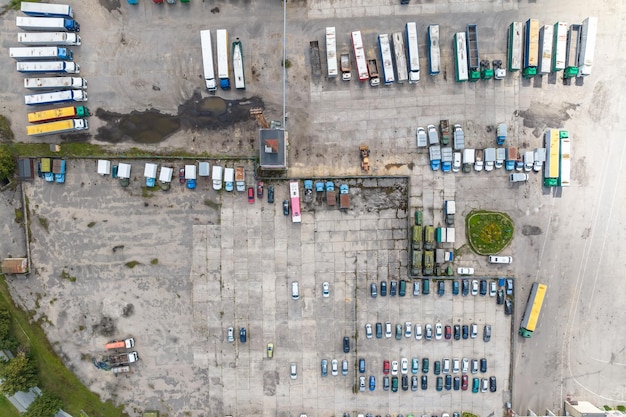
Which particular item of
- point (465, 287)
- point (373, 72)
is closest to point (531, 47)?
point (373, 72)

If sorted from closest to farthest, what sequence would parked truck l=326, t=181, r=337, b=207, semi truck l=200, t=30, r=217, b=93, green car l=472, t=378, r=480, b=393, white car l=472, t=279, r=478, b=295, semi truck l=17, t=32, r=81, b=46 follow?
semi truck l=17, t=32, r=81, b=46
semi truck l=200, t=30, r=217, b=93
parked truck l=326, t=181, r=337, b=207
white car l=472, t=279, r=478, b=295
green car l=472, t=378, r=480, b=393

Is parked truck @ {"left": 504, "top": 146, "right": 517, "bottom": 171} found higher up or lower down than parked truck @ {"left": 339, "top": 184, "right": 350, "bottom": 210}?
higher up

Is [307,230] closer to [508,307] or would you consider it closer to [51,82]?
[508,307]

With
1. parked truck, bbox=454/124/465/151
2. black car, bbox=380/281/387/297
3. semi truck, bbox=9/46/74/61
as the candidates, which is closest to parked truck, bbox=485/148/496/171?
parked truck, bbox=454/124/465/151

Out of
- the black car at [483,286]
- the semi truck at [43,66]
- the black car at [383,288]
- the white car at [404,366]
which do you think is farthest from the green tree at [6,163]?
the black car at [483,286]

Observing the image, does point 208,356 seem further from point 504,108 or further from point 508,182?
point 504,108

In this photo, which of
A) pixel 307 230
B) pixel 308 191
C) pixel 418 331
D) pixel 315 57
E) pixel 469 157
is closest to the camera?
pixel 469 157

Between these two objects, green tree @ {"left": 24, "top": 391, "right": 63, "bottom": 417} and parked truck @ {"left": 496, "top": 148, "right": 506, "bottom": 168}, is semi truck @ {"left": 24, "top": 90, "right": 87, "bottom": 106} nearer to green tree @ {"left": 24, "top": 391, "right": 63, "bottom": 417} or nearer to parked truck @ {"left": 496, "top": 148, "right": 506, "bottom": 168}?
green tree @ {"left": 24, "top": 391, "right": 63, "bottom": 417}
